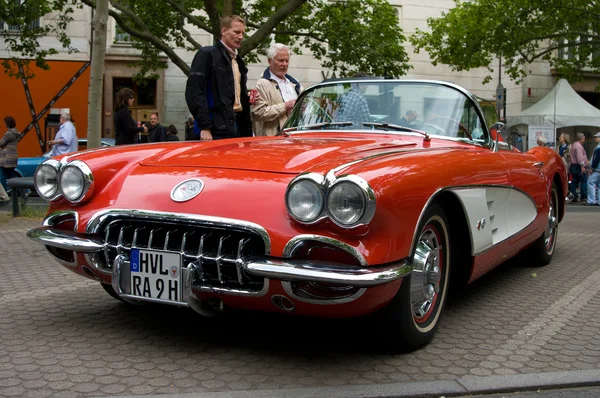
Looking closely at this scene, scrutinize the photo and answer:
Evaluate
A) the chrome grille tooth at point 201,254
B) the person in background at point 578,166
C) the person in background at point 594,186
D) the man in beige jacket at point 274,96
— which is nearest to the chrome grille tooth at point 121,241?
the chrome grille tooth at point 201,254

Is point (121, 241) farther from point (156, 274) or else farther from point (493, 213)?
point (493, 213)

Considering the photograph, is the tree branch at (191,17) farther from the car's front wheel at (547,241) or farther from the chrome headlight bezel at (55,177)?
the chrome headlight bezel at (55,177)

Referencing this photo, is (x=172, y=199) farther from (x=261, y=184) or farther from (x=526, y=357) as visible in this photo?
(x=526, y=357)

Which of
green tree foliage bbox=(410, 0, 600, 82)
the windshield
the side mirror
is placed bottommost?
the side mirror

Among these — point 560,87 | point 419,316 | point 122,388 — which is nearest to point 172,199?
point 122,388

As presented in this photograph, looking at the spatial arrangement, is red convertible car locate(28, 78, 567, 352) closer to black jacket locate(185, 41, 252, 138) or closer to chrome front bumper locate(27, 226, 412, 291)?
chrome front bumper locate(27, 226, 412, 291)

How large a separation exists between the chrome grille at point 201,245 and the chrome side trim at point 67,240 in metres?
0.06

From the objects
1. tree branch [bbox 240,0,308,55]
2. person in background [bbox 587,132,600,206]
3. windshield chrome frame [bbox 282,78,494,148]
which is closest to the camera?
windshield chrome frame [bbox 282,78,494,148]

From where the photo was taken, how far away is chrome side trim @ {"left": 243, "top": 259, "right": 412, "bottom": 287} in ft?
9.43

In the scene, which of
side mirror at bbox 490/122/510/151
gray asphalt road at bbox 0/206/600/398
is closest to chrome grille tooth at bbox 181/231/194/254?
gray asphalt road at bbox 0/206/600/398

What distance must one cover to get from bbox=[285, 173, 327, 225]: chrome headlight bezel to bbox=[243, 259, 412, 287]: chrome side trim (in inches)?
7.0

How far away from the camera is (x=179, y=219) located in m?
3.17

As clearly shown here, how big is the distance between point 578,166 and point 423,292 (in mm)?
15940

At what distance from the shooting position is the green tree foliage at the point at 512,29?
21266mm
